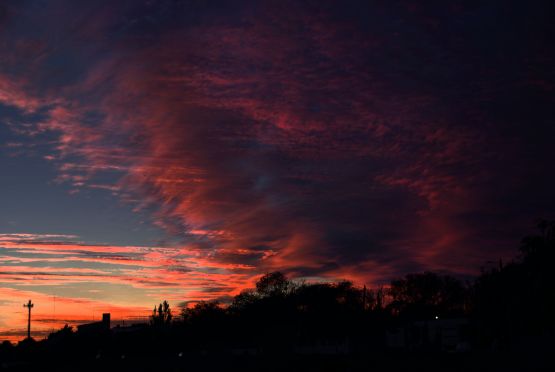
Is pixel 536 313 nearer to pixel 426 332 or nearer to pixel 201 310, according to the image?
pixel 426 332

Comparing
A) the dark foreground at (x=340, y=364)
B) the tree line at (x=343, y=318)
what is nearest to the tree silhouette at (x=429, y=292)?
the tree line at (x=343, y=318)

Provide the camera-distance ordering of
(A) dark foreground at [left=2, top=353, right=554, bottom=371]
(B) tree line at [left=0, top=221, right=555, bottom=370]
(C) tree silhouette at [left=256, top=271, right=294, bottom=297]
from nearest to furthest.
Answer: (A) dark foreground at [left=2, top=353, right=554, bottom=371] < (B) tree line at [left=0, top=221, right=555, bottom=370] < (C) tree silhouette at [left=256, top=271, right=294, bottom=297]

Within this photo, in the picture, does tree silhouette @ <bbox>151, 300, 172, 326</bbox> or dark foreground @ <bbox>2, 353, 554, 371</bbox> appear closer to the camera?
dark foreground @ <bbox>2, 353, 554, 371</bbox>

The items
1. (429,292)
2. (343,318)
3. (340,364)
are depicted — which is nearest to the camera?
(340,364)

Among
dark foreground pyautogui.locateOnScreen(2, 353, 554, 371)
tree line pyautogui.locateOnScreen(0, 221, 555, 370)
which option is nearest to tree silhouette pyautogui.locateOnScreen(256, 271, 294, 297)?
tree line pyautogui.locateOnScreen(0, 221, 555, 370)

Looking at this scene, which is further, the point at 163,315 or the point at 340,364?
the point at 163,315

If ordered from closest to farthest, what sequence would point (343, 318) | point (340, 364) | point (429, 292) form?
point (340, 364) < point (343, 318) < point (429, 292)

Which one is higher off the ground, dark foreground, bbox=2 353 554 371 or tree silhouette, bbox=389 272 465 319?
tree silhouette, bbox=389 272 465 319

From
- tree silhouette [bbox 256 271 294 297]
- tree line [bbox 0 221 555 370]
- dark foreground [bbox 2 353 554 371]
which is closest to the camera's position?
dark foreground [bbox 2 353 554 371]

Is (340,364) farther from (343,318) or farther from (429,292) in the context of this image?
(429,292)

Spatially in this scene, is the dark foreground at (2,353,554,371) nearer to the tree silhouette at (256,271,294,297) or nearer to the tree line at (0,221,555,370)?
the tree line at (0,221,555,370)

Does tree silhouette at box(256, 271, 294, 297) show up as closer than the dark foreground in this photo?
No

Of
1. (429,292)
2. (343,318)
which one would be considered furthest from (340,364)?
(429,292)

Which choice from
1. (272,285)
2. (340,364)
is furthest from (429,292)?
(340,364)
